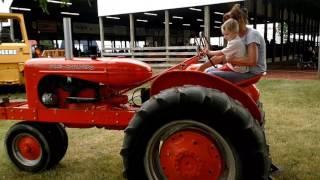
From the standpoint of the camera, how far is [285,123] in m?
6.27

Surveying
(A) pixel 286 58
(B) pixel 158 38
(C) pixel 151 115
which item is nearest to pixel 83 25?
(B) pixel 158 38

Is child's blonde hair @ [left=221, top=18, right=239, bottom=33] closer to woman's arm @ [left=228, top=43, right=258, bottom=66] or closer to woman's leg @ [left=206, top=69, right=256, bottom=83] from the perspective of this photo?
woman's arm @ [left=228, top=43, right=258, bottom=66]

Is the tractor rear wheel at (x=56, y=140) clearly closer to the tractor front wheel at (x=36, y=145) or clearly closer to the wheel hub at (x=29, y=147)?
the tractor front wheel at (x=36, y=145)

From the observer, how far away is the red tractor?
275 cm

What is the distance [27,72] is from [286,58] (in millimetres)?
28211

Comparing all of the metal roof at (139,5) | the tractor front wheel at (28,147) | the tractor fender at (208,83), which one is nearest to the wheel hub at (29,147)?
the tractor front wheel at (28,147)

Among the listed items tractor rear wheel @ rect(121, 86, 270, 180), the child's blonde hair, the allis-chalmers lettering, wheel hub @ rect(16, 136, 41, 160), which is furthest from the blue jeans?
wheel hub @ rect(16, 136, 41, 160)

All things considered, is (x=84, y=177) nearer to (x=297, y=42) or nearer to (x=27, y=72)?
(x=27, y=72)

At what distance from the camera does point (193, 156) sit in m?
2.90

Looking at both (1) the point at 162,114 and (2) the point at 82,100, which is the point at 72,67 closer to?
(2) the point at 82,100

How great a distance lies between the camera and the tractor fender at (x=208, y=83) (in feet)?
10.0

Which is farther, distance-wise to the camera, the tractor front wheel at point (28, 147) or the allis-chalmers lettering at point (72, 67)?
the tractor front wheel at point (28, 147)

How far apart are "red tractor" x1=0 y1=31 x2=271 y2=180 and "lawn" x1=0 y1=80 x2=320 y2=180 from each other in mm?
420

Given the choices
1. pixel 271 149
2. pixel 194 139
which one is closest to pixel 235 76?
pixel 194 139
